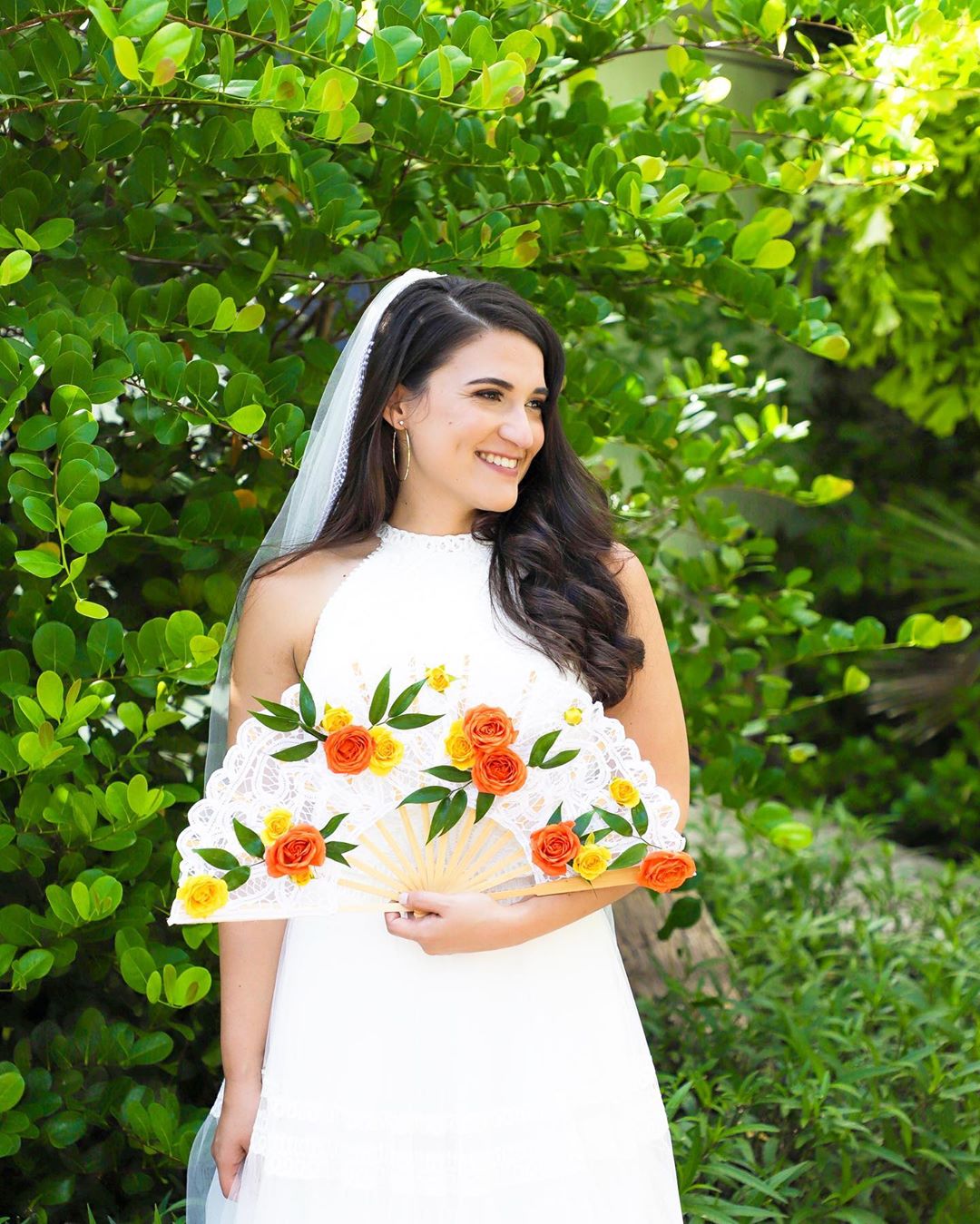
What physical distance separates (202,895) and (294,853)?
0.44 feet

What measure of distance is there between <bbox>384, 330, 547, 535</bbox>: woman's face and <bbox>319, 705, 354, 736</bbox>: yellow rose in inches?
17.3

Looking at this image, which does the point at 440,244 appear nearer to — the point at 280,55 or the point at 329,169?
the point at 329,169

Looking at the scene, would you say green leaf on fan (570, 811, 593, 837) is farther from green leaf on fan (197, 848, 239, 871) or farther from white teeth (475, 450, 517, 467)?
white teeth (475, 450, 517, 467)

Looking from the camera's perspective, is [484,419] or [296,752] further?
[484,419]

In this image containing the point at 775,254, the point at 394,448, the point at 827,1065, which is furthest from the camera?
the point at 827,1065

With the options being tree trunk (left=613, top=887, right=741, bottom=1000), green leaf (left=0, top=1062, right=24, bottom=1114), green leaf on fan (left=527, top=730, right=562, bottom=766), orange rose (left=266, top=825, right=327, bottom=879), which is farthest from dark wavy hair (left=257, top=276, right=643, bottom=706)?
tree trunk (left=613, top=887, right=741, bottom=1000)

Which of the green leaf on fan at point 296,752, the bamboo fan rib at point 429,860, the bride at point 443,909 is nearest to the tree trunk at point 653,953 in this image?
the bride at point 443,909

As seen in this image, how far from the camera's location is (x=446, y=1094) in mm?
1915

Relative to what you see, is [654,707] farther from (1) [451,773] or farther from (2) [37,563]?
(2) [37,563]

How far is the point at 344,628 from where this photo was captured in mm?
2051

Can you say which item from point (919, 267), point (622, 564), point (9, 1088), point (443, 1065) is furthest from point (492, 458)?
point (919, 267)

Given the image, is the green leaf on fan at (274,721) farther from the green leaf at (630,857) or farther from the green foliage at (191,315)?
the green leaf at (630,857)

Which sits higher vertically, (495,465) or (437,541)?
(495,465)

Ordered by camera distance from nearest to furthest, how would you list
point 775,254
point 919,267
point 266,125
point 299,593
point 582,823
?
point 582,823 → point 266,125 → point 299,593 → point 775,254 → point 919,267
